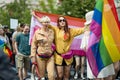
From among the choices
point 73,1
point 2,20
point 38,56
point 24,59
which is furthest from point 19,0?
point 38,56

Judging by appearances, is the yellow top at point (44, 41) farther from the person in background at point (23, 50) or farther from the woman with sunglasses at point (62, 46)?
the person in background at point (23, 50)

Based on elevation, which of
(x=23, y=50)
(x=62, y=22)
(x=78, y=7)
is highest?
(x=62, y=22)

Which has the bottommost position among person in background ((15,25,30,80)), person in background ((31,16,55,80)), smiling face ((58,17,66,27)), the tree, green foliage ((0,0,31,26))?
green foliage ((0,0,31,26))

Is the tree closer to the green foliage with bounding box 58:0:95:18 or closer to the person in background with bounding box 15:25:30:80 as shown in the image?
the green foliage with bounding box 58:0:95:18

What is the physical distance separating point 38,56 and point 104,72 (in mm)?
Answer: 1629

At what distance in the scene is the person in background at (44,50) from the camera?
32.8ft

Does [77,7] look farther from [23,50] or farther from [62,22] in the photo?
[62,22]

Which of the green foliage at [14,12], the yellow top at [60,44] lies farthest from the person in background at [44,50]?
the green foliage at [14,12]

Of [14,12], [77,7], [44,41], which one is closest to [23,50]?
[44,41]

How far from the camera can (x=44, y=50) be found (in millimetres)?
10031

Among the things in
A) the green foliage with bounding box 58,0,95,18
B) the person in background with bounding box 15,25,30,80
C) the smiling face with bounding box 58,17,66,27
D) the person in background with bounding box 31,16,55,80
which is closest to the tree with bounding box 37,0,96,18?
the green foliage with bounding box 58,0,95,18

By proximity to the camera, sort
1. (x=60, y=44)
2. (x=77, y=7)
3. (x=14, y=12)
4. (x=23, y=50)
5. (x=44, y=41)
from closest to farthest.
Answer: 1. (x=44, y=41)
2. (x=60, y=44)
3. (x=23, y=50)
4. (x=77, y=7)
5. (x=14, y=12)

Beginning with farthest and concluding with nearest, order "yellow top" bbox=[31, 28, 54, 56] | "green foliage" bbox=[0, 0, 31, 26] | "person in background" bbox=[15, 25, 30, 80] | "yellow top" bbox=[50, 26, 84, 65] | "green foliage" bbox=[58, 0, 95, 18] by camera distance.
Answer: "green foliage" bbox=[0, 0, 31, 26] < "green foliage" bbox=[58, 0, 95, 18] < "person in background" bbox=[15, 25, 30, 80] < "yellow top" bbox=[50, 26, 84, 65] < "yellow top" bbox=[31, 28, 54, 56]

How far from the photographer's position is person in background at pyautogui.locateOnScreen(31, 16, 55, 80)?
999 cm
